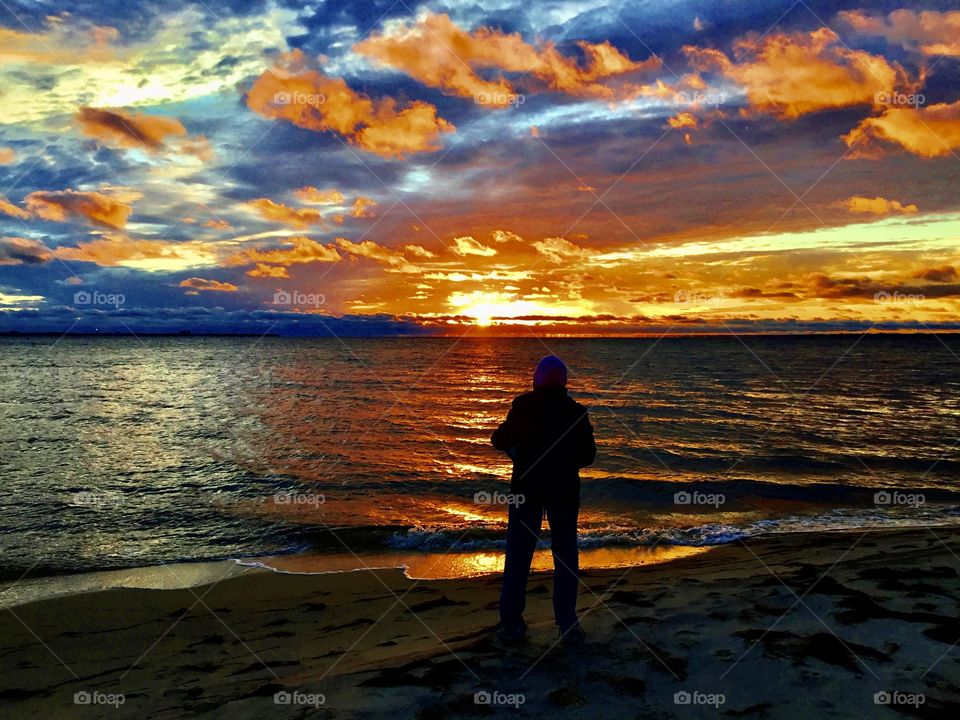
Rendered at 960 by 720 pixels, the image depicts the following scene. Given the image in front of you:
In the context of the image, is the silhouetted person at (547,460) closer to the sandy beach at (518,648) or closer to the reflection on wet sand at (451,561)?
the sandy beach at (518,648)

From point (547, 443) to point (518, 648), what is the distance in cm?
201

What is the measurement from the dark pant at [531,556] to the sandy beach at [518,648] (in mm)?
329

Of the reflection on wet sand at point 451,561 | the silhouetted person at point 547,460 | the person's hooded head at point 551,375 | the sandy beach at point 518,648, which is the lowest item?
the reflection on wet sand at point 451,561

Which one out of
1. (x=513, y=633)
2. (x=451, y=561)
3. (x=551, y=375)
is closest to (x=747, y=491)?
(x=451, y=561)

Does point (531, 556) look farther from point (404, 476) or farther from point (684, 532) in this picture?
point (404, 476)

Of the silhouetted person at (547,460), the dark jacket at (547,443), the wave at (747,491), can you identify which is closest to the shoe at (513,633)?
the silhouetted person at (547,460)

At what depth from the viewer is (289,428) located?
27.3 m

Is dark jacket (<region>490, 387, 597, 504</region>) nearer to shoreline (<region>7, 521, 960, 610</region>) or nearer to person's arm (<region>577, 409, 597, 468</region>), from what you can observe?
person's arm (<region>577, 409, 597, 468</region>)

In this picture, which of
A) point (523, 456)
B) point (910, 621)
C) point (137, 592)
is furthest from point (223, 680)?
point (910, 621)

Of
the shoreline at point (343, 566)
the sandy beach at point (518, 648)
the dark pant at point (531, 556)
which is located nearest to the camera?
the sandy beach at point (518, 648)

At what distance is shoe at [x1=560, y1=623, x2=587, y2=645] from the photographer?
591cm

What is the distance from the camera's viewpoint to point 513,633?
6062 millimetres

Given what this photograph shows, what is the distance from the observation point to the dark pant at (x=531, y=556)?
19.6 feet

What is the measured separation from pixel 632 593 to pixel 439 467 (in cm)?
1171
